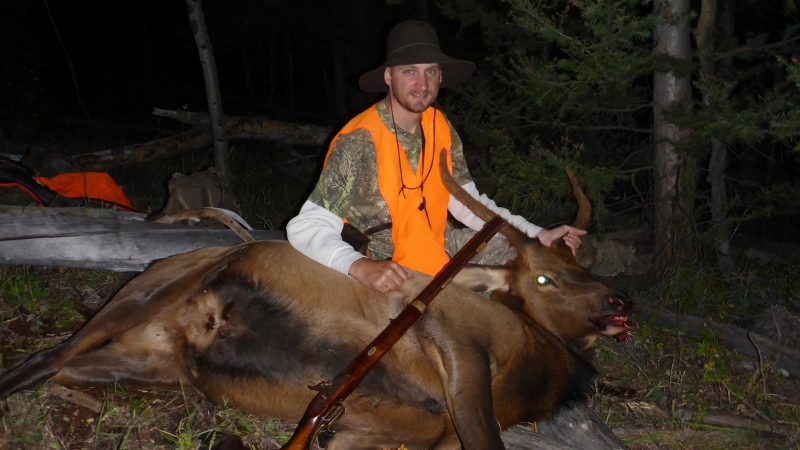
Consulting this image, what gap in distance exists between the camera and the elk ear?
12.1ft

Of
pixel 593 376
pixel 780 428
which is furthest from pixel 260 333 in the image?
pixel 780 428

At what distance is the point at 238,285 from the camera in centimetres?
342

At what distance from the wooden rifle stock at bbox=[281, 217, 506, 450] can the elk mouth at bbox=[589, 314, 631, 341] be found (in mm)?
987

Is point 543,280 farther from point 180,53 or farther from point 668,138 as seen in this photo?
point 180,53

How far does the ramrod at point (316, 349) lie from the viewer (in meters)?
3.25

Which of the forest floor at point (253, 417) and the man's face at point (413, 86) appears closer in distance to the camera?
the forest floor at point (253, 417)

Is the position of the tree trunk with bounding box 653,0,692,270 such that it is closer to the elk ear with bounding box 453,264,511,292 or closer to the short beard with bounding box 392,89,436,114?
the elk ear with bounding box 453,264,511,292

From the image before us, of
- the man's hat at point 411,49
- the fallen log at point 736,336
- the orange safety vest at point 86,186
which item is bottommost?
the fallen log at point 736,336

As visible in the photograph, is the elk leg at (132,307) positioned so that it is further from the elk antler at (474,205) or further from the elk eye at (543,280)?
the elk eye at (543,280)

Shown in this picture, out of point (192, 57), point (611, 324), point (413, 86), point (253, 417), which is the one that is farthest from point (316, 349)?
point (192, 57)

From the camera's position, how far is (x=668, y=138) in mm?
5723

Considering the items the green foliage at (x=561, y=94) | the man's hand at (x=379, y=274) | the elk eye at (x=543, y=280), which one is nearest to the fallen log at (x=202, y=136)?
the green foliage at (x=561, y=94)

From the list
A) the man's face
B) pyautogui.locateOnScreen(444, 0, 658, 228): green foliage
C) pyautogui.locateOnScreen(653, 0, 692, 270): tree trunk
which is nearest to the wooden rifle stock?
the man's face

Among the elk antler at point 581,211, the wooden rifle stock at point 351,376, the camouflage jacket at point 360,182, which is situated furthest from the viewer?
the elk antler at point 581,211
